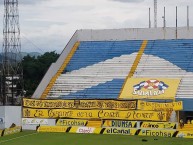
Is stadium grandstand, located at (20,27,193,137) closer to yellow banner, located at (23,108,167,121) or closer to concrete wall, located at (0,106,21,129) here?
yellow banner, located at (23,108,167,121)

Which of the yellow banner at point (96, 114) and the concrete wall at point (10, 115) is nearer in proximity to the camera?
the yellow banner at point (96, 114)

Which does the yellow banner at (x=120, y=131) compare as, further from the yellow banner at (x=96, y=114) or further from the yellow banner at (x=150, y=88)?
the yellow banner at (x=150, y=88)

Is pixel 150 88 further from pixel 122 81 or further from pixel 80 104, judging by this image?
pixel 80 104

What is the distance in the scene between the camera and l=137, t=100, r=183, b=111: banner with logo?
38.2 meters

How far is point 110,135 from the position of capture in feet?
121

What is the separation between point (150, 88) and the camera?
45625 millimetres

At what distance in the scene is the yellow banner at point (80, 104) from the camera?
1591 inches

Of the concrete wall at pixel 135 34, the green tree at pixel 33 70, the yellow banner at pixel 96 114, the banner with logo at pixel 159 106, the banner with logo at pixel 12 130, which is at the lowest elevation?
the banner with logo at pixel 12 130

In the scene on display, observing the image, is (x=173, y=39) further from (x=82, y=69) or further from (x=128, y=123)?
(x=128, y=123)

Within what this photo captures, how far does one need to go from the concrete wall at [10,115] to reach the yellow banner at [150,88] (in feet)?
31.1

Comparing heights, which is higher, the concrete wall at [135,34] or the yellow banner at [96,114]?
the concrete wall at [135,34]

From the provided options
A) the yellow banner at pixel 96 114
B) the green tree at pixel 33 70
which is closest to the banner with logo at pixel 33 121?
the yellow banner at pixel 96 114

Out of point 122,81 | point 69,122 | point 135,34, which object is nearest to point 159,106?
point 69,122

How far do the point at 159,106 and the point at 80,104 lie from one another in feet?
22.5
